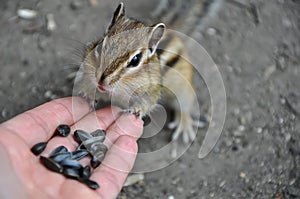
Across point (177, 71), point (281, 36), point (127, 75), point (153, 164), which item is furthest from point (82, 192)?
point (281, 36)

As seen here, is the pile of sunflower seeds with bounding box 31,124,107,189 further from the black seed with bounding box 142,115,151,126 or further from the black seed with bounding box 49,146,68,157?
the black seed with bounding box 142,115,151,126

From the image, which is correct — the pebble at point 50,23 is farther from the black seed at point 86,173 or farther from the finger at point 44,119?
the black seed at point 86,173

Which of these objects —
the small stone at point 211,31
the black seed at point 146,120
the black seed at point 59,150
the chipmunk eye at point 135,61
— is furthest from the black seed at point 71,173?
the small stone at point 211,31

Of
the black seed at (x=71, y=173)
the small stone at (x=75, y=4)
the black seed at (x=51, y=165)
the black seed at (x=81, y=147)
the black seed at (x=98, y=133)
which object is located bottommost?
the small stone at (x=75, y=4)

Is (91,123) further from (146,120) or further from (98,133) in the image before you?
(146,120)

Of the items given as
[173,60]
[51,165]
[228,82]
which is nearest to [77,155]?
[51,165]
